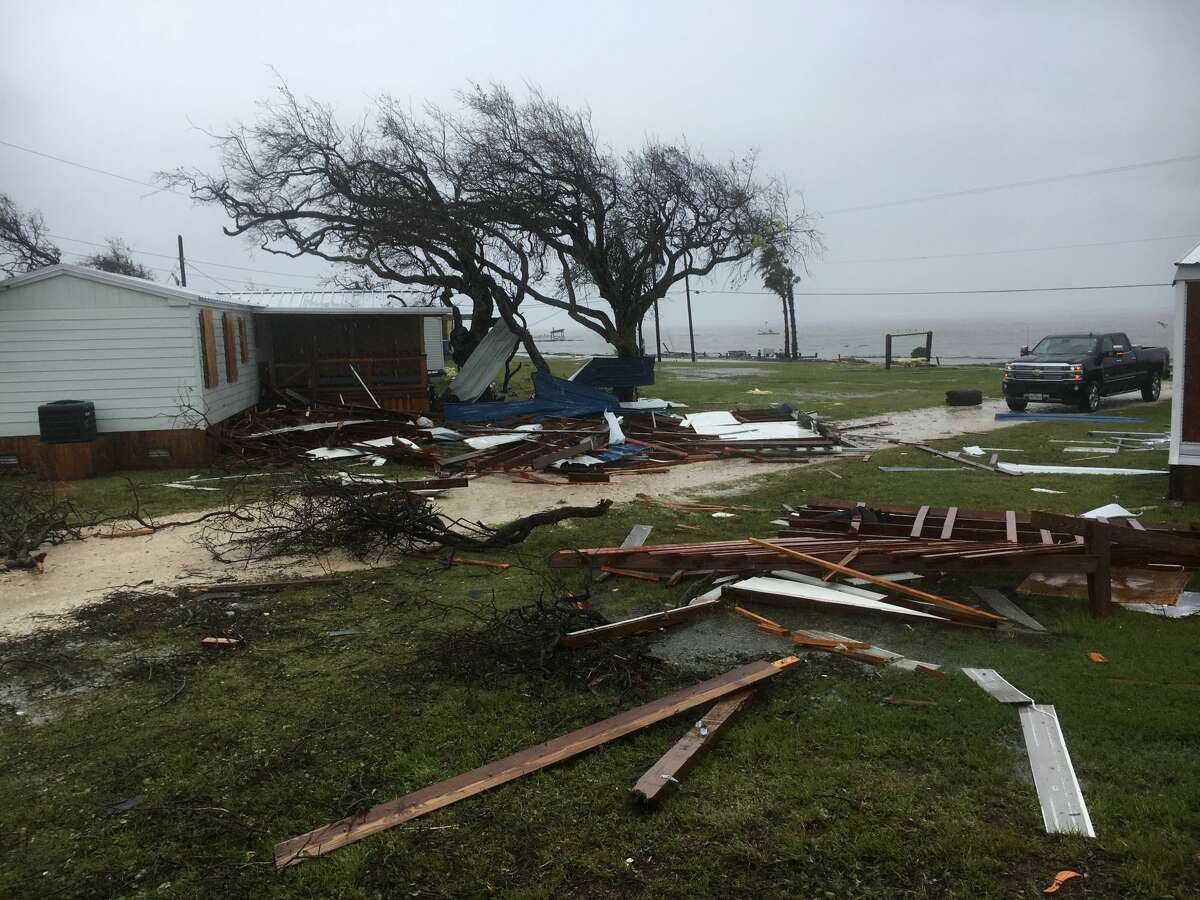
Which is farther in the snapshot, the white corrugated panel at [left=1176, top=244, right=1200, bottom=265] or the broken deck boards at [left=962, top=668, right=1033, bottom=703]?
the white corrugated panel at [left=1176, top=244, right=1200, bottom=265]

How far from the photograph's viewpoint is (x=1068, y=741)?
164 inches

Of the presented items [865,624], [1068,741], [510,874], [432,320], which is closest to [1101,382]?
[865,624]

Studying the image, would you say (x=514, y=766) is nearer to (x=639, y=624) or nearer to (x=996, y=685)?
(x=639, y=624)

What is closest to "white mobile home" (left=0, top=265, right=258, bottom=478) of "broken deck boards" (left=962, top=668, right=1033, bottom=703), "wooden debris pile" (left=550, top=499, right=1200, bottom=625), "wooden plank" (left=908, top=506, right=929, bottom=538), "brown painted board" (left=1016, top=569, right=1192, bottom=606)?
"wooden debris pile" (left=550, top=499, right=1200, bottom=625)

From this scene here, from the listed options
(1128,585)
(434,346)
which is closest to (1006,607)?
(1128,585)

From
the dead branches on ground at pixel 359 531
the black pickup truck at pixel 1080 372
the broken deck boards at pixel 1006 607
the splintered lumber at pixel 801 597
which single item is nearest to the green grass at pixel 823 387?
the black pickup truck at pixel 1080 372

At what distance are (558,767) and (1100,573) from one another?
4265mm

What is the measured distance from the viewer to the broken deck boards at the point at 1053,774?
3477 millimetres

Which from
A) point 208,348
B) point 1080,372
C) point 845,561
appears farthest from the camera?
point 1080,372

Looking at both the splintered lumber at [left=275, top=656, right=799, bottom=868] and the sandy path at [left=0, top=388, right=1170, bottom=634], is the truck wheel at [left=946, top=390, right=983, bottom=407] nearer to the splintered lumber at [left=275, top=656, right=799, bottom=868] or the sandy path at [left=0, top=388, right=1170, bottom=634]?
the sandy path at [left=0, top=388, right=1170, bottom=634]

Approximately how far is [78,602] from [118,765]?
11.0 feet

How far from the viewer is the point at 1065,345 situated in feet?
66.6

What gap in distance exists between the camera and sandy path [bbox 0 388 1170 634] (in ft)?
23.3

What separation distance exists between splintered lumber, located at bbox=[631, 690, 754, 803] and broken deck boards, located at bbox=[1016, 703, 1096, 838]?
1427 mm
